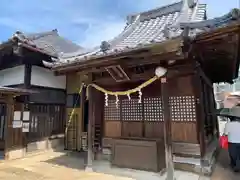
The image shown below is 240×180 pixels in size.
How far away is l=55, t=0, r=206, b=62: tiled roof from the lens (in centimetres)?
694

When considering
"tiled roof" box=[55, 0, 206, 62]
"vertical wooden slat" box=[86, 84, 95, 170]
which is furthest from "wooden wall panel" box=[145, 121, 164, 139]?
"tiled roof" box=[55, 0, 206, 62]

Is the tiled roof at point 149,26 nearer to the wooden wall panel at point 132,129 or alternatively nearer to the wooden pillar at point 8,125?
the wooden wall panel at point 132,129

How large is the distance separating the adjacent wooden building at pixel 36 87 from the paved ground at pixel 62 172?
1602 millimetres

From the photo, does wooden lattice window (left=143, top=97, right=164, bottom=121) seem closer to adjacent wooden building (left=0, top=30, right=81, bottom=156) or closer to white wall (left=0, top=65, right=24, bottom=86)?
adjacent wooden building (left=0, top=30, right=81, bottom=156)

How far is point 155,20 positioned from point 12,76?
23.5 feet

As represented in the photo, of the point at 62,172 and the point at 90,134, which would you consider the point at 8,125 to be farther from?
the point at 90,134

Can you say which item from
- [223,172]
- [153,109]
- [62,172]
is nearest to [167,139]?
[153,109]

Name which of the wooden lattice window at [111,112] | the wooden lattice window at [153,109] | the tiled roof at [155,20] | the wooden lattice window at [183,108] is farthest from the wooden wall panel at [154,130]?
the tiled roof at [155,20]

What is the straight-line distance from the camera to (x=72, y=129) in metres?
9.84

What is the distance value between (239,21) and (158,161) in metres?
3.86

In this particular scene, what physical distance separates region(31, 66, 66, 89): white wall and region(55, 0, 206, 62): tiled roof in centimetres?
274

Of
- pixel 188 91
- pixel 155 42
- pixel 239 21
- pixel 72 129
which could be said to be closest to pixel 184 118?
pixel 188 91

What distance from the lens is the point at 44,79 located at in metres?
9.58

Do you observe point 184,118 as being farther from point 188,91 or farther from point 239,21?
point 239,21
